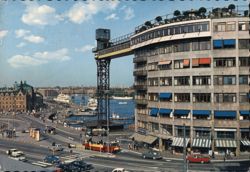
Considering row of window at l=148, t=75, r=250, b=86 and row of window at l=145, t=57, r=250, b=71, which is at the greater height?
row of window at l=145, t=57, r=250, b=71

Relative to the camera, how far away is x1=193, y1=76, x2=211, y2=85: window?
76.2 meters

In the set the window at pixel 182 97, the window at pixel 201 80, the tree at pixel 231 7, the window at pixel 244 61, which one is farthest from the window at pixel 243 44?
the window at pixel 182 97

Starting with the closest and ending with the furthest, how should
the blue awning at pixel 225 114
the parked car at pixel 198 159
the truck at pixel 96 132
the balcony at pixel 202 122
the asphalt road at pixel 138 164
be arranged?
the asphalt road at pixel 138 164 < the parked car at pixel 198 159 < the blue awning at pixel 225 114 < the balcony at pixel 202 122 < the truck at pixel 96 132

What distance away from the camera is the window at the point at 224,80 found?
74381 millimetres

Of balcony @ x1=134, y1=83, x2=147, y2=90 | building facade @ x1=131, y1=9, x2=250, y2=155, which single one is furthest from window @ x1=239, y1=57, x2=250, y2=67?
balcony @ x1=134, y1=83, x2=147, y2=90

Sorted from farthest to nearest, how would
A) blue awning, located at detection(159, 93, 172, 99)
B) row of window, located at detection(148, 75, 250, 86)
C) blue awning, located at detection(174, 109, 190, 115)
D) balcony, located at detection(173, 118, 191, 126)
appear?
blue awning, located at detection(159, 93, 172, 99) → blue awning, located at detection(174, 109, 190, 115) → balcony, located at detection(173, 118, 191, 126) → row of window, located at detection(148, 75, 250, 86)

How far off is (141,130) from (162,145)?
11.7 m

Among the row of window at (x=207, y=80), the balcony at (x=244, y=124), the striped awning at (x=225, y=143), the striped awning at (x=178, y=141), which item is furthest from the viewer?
the striped awning at (x=178, y=141)

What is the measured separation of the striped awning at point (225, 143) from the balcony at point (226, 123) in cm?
305

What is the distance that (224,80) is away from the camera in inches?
2953

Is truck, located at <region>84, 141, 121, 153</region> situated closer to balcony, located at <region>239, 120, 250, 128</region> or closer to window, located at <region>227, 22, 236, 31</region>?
balcony, located at <region>239, 120, 250, 128</region>

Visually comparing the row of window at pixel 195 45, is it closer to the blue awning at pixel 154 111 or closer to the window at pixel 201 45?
the window at pixel 201 45

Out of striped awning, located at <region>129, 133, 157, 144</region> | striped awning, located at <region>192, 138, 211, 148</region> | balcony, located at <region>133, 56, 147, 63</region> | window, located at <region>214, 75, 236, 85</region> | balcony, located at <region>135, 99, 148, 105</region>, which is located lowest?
striped awning, located at <region>129, 133, 157, 144</region>

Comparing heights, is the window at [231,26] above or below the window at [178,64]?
above
